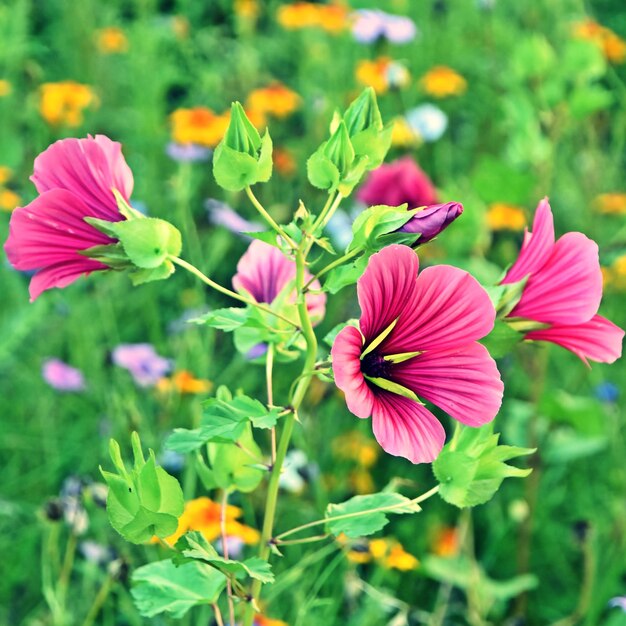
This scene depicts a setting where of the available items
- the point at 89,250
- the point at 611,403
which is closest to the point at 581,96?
the point at 611,403

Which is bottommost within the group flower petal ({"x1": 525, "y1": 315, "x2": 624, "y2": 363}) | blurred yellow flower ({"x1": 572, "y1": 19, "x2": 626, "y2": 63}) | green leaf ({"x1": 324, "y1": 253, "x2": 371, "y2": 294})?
blurred yellow flower ({"x1": 572, "y1": 19, "x2": 626, "y2": 63})

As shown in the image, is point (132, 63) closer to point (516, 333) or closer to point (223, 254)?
point (223, 254)

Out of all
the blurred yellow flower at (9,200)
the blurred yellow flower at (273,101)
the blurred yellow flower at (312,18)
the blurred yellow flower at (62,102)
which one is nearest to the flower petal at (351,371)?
the blurred yellow flower at (9,200)

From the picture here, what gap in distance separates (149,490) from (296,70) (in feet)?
8.68

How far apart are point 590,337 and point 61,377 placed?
1.10 metres

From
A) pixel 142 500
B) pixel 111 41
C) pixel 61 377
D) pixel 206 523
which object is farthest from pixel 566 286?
pixel 111 41

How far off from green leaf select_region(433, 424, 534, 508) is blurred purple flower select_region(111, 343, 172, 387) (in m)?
0.91

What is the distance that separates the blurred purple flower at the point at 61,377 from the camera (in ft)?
5.44

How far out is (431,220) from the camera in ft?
2.13

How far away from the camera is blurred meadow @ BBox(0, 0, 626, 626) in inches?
57.2

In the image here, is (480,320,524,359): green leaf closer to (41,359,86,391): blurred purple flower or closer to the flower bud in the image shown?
the flower bud

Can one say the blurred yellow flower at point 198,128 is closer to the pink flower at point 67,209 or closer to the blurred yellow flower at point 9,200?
the blurred yellow flower at point 9,200

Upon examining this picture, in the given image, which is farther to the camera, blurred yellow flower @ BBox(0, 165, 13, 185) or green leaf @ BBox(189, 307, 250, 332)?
blurred yellow flower @ BBox(0, 165, 13, 185)

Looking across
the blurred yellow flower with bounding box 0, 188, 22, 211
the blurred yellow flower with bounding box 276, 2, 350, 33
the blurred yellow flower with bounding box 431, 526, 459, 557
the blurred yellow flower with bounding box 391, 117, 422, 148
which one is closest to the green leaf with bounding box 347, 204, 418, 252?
the blurred yellow flower with bounding box 431, 526, 459, 557
